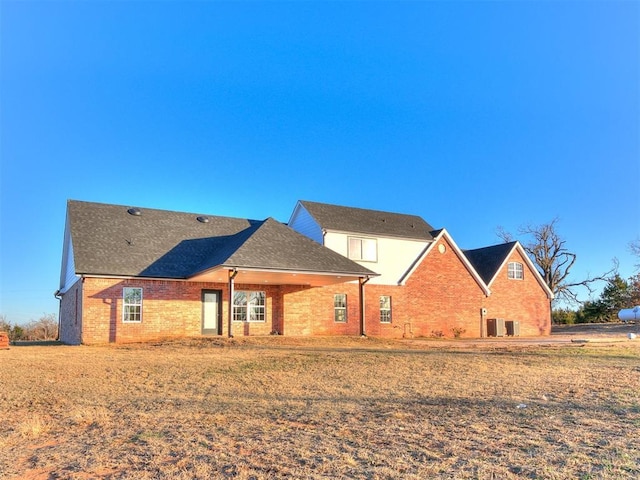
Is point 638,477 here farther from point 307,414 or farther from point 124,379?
point 124,379

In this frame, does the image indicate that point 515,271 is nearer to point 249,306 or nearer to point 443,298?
point 443,298

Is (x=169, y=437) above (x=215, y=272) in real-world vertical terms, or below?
below

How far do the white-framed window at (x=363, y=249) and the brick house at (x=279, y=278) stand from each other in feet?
0.18

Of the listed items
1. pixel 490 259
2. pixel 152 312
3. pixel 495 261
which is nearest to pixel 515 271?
pixel 495 261

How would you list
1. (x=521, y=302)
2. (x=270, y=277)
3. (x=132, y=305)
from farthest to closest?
(x=521, y=302) < (x=270, y=277) < (x=132, y=305)

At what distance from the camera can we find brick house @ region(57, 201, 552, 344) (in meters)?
20.2

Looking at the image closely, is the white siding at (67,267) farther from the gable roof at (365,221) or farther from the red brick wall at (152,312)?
the gable roof at (365,221)

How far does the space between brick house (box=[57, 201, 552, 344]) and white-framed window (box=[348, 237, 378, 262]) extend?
5cm

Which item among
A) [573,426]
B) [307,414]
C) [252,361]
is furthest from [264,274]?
[573,426]

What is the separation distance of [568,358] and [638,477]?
10890 millimetres

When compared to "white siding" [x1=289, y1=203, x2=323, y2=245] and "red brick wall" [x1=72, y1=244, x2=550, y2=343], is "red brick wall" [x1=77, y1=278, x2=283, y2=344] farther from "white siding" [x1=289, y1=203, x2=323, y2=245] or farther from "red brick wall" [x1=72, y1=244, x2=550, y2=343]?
"white siding" [x1=289, y1=203, x2=323, y2=245]

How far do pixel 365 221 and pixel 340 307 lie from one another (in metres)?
5.29

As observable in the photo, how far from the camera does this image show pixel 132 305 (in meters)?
20.6

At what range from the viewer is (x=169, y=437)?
6191mm
